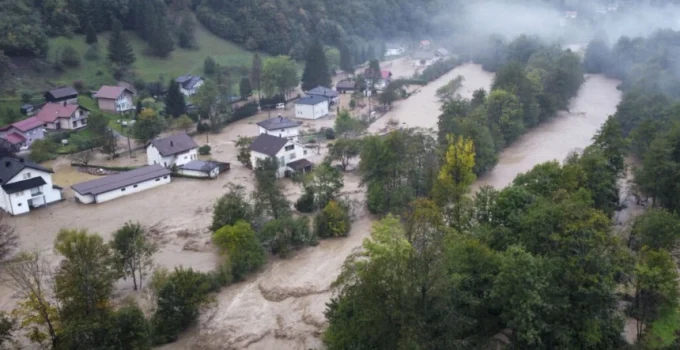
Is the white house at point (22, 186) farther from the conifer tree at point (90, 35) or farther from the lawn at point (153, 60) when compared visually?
the conifer tree at point (90, 35)

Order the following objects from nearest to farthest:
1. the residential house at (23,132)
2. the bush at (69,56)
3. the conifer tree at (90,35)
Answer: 1. the residential house at (23,132)
2. the bush at (69,56)
3. the conifer tree at (90,35)

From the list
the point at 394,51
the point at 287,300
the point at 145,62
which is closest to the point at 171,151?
the point at 287,300

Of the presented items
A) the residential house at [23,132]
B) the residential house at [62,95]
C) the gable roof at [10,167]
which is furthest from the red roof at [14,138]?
the gable roof at [10,167]

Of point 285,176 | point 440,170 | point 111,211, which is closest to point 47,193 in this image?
point 111,211

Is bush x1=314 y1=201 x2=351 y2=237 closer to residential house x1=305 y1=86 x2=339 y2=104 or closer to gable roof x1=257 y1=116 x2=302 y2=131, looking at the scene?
gable roof x1=257 y1=116 x2=302 y2=131

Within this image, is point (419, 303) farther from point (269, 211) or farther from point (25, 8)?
point (25, 8)
